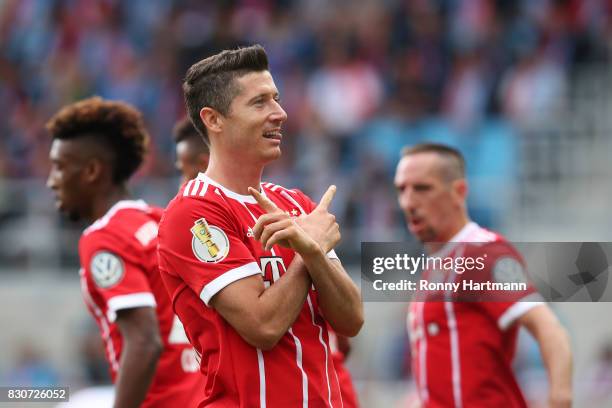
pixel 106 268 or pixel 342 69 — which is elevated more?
pixel 342 69

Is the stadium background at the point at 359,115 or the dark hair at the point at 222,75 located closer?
the dark hair at the point at 222,75

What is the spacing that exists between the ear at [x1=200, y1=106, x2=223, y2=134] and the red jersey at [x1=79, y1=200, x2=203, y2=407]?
4.82 feet

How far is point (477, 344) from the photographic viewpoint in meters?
6.15

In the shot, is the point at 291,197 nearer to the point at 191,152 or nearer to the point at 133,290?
the point at 133,290

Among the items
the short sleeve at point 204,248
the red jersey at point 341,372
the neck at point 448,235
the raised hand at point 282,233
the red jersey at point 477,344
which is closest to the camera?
the raised hand at point 282,233

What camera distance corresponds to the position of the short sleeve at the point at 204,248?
429 cm

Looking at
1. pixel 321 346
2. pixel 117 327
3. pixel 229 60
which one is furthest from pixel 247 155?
pixel 117 327

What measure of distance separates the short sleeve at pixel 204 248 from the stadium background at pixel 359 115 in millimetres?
7318

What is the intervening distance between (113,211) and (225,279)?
2.05m

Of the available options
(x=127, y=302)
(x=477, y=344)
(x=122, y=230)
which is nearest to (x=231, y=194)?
(x=127, y=302)

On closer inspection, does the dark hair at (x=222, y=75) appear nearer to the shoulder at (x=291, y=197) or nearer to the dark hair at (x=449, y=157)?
the shoulder at (x=291, y=197)

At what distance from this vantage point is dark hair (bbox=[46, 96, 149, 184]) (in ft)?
21.1

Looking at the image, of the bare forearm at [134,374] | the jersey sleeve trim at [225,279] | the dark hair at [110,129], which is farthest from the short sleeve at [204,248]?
the dark hair at [110,129]

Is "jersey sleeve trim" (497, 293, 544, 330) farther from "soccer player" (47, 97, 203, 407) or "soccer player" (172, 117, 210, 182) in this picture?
"soccer player" (172, 117, 210, 182)
